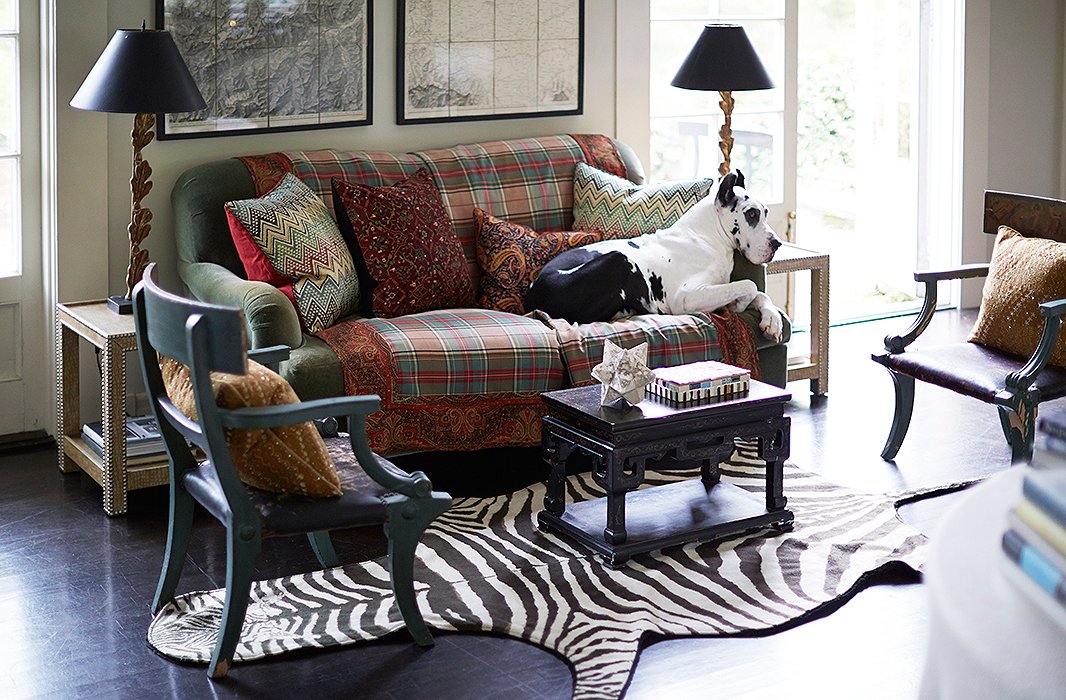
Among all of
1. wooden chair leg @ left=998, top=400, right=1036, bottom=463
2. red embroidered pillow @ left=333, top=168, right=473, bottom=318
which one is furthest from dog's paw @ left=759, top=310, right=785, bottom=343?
red embroidered pillow @ left=333, top=168, right=473, bottom=318

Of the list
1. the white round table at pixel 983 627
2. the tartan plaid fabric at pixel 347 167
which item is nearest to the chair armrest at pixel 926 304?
the tartan plaid fabric at pixel 347 167

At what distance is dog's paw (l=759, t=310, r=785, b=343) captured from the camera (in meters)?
4.44

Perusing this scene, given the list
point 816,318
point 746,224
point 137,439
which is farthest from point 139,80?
point 816,318

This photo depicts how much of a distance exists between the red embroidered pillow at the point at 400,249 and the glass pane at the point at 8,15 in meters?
1.15

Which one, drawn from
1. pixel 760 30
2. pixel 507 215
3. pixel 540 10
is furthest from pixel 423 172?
pixel 760 30

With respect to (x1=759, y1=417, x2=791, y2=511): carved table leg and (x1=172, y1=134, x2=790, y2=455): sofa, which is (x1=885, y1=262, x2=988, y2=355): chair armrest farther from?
(x1=759, y1=417, x2=791, y2=511): carved table leg

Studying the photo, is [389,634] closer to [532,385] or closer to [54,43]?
[532,385]

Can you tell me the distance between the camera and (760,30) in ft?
18.4

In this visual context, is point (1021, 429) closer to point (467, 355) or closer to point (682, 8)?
point (467, 355)

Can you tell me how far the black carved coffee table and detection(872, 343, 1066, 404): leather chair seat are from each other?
2.25 ft

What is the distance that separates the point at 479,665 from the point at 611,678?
30 centimetres

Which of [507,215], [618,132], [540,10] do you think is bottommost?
[507,215]

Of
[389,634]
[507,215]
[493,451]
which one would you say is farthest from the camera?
[507,215]

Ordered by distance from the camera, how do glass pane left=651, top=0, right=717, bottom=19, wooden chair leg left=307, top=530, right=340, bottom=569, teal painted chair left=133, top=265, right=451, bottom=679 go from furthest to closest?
glass pane left=651, top=0, right=717, bottom=19 < wooden chair leg left=307, top=530, right=340, bottom=569 < teal painted chair left=133, top=265, right=451, bottom=679
